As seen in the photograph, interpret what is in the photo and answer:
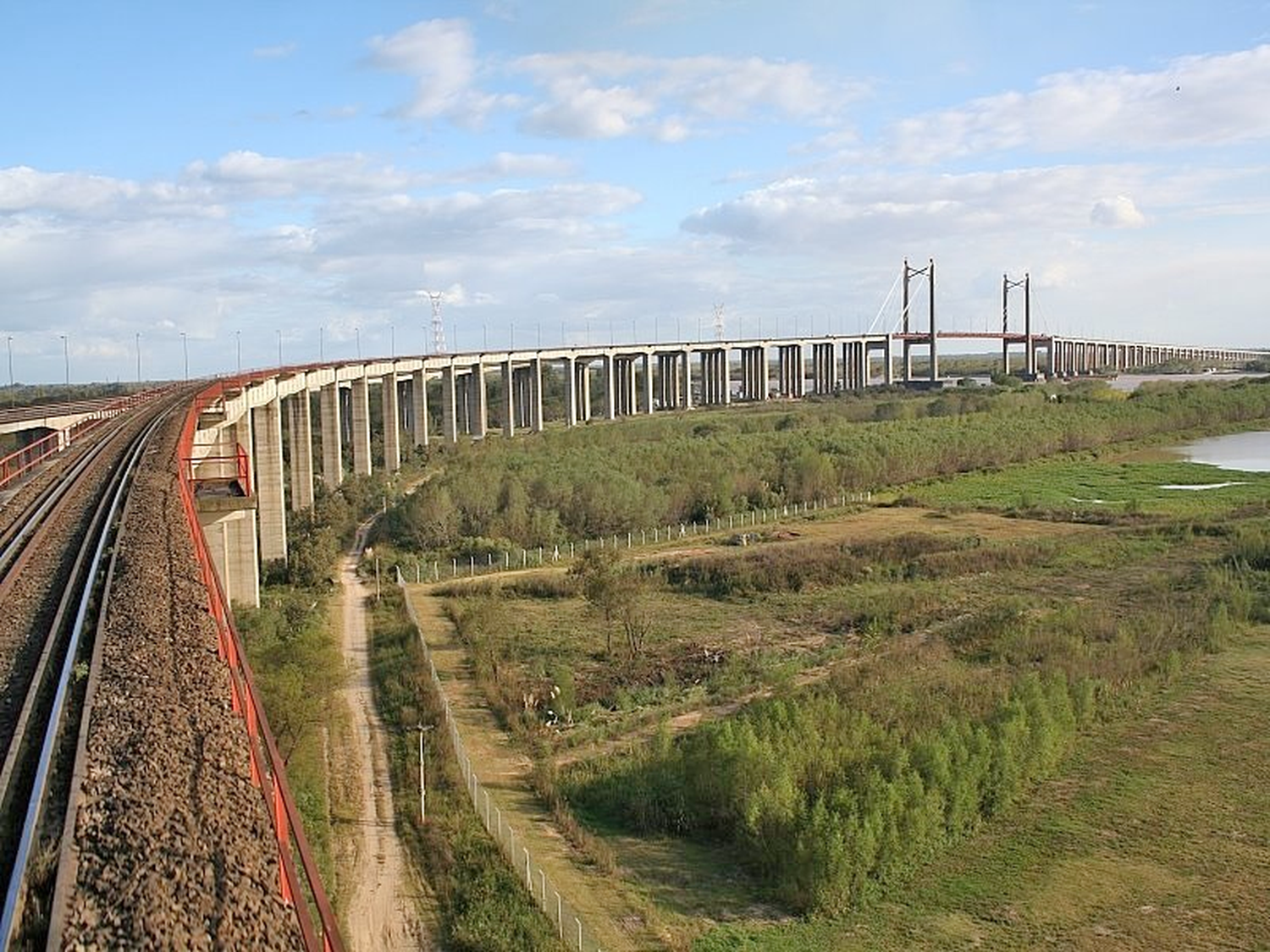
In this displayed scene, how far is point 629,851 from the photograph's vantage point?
1850 centimetres

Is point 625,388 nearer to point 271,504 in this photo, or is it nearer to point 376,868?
point 271,504

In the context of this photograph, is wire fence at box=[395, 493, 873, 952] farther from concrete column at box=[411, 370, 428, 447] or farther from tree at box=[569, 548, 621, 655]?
concrete column at box=[411, 370, 428, 447]

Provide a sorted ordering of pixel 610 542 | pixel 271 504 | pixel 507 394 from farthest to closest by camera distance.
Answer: pixel 507 394
pixel 610 542
pixel 271 504

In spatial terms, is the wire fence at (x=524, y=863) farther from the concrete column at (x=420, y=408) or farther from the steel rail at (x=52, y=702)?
the concrete column at (x=420, y=408)

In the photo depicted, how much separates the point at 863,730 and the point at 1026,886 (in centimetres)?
466

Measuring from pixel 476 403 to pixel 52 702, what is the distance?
269 ft

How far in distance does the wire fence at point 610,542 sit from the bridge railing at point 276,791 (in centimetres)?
2349

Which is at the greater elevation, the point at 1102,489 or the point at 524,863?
the point at 1102,489

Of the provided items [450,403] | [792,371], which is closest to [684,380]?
[792,371]

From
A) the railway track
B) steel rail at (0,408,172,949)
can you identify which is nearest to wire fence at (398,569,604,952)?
the railway track

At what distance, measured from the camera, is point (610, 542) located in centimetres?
4800

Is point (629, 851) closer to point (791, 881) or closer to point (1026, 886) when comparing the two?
point (791, 881)

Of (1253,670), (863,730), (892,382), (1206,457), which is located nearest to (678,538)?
(1253,670)

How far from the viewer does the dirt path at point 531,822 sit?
15906mm
